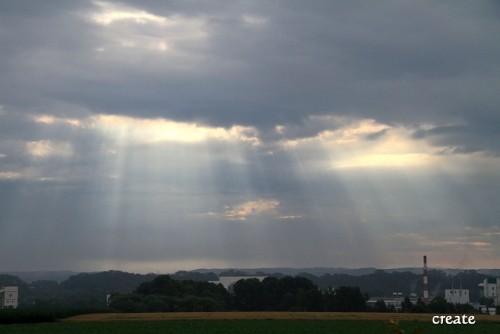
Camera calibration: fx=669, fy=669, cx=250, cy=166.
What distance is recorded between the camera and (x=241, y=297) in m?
144

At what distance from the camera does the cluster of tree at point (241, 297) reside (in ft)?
388

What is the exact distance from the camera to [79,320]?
251 feet

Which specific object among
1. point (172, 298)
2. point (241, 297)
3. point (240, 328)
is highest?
point (172, 298)

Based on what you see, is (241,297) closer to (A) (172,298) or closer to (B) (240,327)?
(A) (172,298)

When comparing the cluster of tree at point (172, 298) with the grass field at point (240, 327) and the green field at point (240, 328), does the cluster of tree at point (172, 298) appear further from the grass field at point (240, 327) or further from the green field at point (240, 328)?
the green field at point (240, 328)

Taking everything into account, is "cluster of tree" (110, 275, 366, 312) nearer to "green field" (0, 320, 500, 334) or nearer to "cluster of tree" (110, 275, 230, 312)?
"cluster of tree" (110, 275, 230, 312)

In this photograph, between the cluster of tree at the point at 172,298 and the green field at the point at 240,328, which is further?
the cluster of tree at the point at 172,298

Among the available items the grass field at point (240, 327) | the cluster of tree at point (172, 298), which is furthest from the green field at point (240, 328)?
the cluster of tree at point (172, 298)

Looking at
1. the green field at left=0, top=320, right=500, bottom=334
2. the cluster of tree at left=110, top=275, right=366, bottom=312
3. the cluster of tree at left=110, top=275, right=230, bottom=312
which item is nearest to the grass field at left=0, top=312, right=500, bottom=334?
the green field at left=0, top=320, right=500, bottom=334

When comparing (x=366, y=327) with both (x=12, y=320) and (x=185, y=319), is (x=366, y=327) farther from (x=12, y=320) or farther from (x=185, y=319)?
(x=12, y=320)

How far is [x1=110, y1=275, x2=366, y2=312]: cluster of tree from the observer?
118m

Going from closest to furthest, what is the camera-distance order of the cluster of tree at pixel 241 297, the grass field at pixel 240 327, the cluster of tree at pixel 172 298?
the grass field at pixel 240 327
the cluster of tree at pixel 172 298
the cluster of tree at pixel 241 297

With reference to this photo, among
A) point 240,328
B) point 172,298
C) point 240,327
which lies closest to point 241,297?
point 172,298

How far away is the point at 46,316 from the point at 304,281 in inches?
3022
